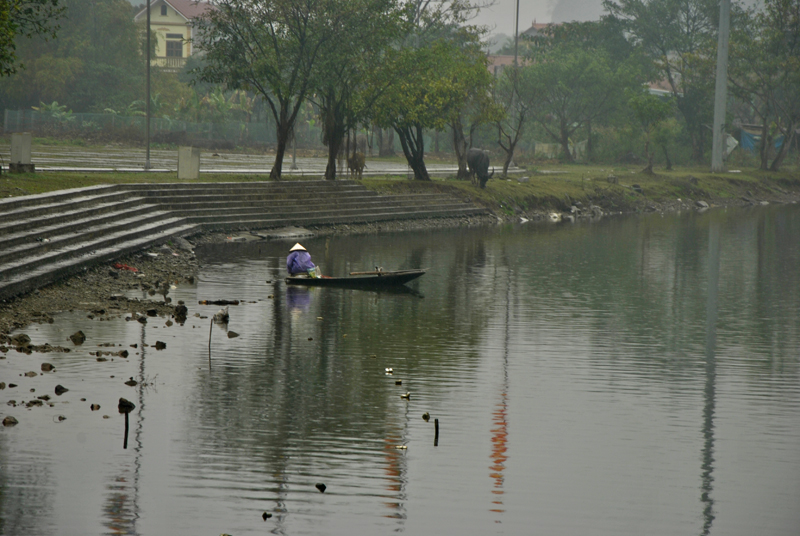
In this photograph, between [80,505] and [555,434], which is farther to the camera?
[555,434]

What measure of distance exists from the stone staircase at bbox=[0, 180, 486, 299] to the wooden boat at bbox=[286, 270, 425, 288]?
445cm

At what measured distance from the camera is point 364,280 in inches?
746

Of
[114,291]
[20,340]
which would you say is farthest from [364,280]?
[20,340]

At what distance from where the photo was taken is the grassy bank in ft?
91.1

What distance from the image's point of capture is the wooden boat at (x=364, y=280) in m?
19.0

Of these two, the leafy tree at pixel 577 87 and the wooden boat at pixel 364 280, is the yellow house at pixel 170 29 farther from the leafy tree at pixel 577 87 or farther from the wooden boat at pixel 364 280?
the wooden boat at pixel 364 280

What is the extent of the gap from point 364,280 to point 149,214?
9276mm

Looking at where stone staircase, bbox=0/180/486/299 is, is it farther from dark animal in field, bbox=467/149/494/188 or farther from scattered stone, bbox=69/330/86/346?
scattered stone, bbox=69/330/86/346

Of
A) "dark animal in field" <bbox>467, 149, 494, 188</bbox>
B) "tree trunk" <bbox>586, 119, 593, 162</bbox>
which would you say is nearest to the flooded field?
"dark animal in field" <bbox>467, 149, 494, 188</bbox>

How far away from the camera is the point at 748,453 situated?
9.34 m

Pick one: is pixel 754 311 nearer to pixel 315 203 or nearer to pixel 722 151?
pixel 315 203

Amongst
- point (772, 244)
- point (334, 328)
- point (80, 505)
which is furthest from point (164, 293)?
point (772, 244)

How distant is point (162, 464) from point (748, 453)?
19.2 ft

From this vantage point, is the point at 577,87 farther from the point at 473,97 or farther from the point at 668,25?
the point at 473,97
